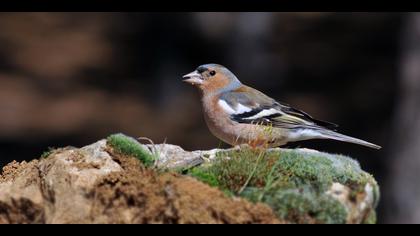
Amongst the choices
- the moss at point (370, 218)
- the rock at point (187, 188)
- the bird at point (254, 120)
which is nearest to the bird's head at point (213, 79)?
the bird at point (254, 120)

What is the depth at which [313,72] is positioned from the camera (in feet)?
84.2

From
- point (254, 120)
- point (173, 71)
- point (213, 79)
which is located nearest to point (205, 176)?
point (254, 120)

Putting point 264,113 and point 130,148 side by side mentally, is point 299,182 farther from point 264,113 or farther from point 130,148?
point 264,113

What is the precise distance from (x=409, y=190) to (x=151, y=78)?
13400 mm

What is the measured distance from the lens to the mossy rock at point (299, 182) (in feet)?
19.5

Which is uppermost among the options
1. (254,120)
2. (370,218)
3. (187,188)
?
(254,120)

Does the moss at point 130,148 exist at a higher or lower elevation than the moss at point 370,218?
higher

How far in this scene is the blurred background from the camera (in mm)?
21406

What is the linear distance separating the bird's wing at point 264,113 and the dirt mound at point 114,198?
2.63 metres

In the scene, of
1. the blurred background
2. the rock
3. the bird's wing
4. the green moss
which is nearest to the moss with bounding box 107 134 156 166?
the rock

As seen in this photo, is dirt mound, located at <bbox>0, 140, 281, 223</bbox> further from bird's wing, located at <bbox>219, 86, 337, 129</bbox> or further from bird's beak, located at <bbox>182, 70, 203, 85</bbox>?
bird's beak, located at <bbox>182, 70, 203, 85</bbox>

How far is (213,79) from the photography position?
391 inches

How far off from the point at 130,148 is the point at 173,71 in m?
17.2

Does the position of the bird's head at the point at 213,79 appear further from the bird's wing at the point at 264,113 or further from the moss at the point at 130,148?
the moss at the point at 130,148
